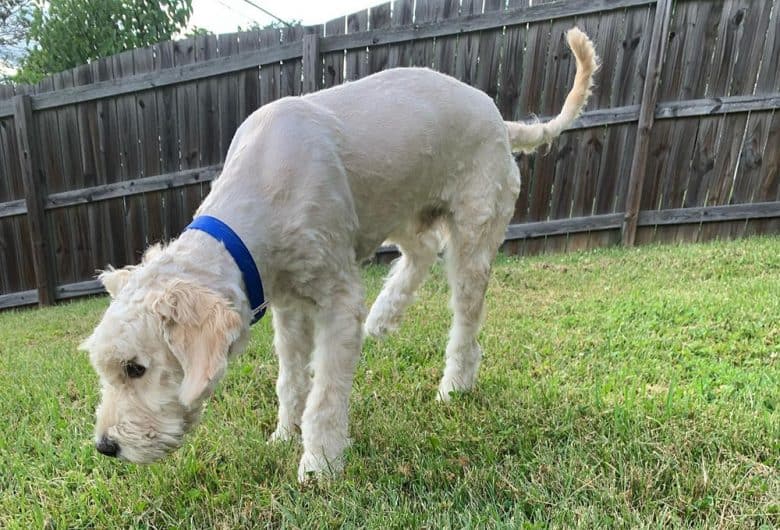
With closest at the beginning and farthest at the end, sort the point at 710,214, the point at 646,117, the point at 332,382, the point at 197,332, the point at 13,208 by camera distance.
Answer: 1. the point at 197,332
2. the point at 332,382
3. the point at 646,117
4. the point at 710,214
5. the point at 13,208

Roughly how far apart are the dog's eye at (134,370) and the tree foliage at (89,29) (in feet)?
29.7

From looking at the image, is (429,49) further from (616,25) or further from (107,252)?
(107,252)

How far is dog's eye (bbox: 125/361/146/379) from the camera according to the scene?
64.2 inches

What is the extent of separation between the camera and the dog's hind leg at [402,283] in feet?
10.5

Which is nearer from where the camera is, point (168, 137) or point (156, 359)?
point (156, 359)

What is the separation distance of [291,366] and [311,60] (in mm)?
5012

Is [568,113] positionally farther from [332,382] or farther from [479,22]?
[479,22]

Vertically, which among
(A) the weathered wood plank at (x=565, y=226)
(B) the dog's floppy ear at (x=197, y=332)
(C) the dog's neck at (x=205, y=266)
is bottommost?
(A) the weathered wood plank at (x=565, y=226)

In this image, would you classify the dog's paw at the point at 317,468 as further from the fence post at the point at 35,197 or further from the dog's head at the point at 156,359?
the fence post at the point at 35,197

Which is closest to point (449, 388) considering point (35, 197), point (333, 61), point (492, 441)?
point (492, 441)

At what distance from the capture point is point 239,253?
6.02ft

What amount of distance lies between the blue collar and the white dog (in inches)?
0.8

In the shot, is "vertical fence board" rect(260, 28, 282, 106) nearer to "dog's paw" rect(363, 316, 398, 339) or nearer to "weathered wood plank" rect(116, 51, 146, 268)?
"weathered wood plank" rect(116, 51, 146, 268)

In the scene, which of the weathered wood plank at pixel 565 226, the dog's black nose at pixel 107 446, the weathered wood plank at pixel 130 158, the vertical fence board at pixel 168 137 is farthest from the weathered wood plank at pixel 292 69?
the dog's black nose at pixel 107 446
